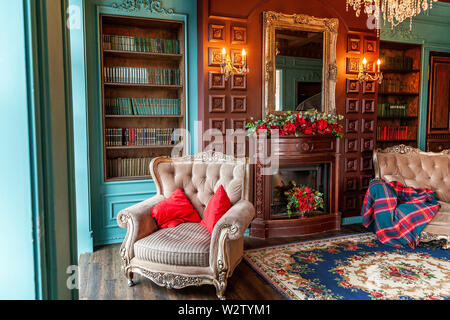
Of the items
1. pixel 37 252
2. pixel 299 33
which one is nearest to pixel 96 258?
pixel 37 252

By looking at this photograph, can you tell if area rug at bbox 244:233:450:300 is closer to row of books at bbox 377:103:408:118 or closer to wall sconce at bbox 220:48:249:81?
wall sconce at bbox 220:48:249:81

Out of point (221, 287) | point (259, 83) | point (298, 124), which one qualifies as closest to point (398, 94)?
point (298, 124)

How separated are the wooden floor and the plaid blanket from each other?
168 cm

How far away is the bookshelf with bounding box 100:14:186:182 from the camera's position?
12.6 ft

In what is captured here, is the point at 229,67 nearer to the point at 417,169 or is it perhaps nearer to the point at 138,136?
the point at 138,136

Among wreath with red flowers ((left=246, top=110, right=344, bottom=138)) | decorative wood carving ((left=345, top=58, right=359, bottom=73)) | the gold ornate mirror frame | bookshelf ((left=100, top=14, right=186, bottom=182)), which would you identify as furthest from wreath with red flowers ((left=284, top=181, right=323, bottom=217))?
decorative wood carving ((left=345, top=58, right=359, bottom=73))

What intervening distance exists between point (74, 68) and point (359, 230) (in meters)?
3.80

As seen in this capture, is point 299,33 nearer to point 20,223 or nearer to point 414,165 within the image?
point 414,165

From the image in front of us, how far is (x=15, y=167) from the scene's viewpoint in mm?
891

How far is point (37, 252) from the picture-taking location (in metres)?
0.91

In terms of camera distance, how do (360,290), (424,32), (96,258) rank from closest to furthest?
(360,290) < (96,258) < (424,32)

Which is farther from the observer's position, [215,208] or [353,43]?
[353,43]

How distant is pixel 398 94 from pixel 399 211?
2.23 meters

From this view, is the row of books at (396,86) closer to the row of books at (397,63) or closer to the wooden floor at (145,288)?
the row of books at (397,63)
